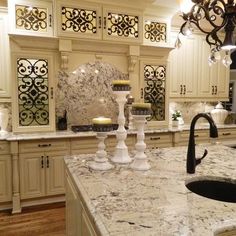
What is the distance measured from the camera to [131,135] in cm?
365

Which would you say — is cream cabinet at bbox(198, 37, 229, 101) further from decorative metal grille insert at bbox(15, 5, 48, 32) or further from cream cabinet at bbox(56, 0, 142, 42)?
decorative metal grille insert at bbox(15, 5, 48, 32)

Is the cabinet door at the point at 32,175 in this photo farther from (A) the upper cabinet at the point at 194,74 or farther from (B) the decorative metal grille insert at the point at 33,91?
(A) the upper cabinet at the point at 194,74

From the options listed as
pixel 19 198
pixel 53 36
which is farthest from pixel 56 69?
pixel 19 198

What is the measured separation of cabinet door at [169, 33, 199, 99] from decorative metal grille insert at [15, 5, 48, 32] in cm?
224

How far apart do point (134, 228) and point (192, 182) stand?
0.71 metres

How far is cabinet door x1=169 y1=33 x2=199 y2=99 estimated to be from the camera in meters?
4.43

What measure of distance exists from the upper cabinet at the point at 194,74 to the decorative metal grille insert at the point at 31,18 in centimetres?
224

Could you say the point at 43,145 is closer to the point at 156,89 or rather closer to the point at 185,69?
the point at 156,89

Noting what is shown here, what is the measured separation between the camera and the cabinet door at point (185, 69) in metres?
4.43

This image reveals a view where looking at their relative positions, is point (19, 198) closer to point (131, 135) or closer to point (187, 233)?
point (131, 135)

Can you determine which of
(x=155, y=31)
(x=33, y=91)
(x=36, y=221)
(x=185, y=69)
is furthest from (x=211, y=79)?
(x=36, y=221)

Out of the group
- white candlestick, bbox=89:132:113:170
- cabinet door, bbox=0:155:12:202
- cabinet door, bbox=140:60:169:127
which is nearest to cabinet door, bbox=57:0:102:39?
cabinet door, bbox=140:60:169:127

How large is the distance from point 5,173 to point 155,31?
3051 millimetres

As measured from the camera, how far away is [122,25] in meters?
3.63
